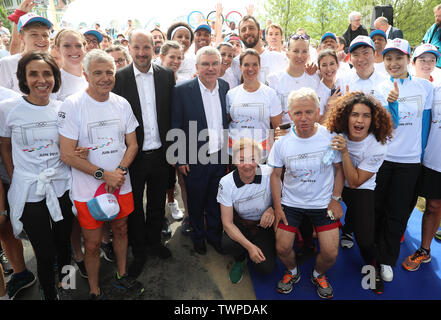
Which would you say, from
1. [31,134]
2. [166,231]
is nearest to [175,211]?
[166,231]

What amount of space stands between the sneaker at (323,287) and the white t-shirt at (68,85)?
3.09 meters

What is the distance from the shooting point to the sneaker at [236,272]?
9.60 ft

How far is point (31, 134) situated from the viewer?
89.0 inches

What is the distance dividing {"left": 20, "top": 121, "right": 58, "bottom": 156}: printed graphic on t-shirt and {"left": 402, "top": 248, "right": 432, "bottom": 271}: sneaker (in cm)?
375

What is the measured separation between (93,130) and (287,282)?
2351mm

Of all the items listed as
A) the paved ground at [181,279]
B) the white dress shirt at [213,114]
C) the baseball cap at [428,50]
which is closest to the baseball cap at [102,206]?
the paved ground at [181,279]

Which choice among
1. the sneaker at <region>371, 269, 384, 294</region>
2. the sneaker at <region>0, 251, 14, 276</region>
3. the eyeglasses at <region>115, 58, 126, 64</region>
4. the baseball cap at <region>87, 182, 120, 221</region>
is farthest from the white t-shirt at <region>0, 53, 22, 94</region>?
the sneaker at <region>371, 269, 384, 294</region>

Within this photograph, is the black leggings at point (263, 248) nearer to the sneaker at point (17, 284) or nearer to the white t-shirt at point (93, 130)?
the white t-shirt at point (93, 130)

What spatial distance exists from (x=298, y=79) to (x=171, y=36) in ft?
7.52

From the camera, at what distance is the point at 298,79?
3.54m

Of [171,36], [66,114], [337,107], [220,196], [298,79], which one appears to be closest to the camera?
[66,114]

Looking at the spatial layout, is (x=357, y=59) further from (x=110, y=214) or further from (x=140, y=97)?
(x=110, y=214)

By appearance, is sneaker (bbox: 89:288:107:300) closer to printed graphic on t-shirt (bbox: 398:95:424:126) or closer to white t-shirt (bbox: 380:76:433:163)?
white t-shirt (bbox: 380:76:433:163)

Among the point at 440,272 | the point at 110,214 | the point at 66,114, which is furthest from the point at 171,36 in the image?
the point at 440,272
